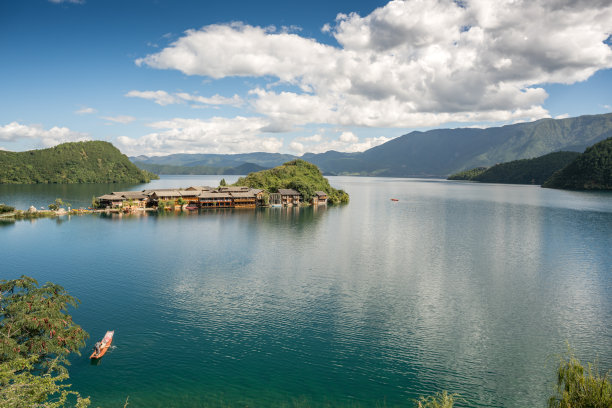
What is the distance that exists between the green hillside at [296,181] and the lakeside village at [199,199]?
3077 millimetres

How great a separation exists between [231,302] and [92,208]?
271ft

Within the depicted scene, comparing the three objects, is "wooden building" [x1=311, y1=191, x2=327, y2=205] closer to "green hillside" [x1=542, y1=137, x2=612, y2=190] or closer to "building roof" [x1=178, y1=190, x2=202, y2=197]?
"building roof" [x1=178, y1=190, x2=202, y2=197]

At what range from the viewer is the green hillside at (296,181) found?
115325 mm

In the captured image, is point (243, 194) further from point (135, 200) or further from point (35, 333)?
point (35, 333)

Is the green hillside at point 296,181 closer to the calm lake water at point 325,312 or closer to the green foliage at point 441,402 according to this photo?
the calm lake water at point 325,312

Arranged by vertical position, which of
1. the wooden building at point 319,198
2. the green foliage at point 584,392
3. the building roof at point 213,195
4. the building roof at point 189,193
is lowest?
the green foliage at point 584,392

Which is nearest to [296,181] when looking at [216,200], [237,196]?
[237,196]

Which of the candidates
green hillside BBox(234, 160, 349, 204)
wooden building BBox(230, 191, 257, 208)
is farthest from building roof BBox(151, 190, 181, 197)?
green hillside BBox(234, 160, 349, 204)

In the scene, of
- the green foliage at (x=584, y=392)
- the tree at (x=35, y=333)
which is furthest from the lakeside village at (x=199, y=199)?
the green foliage at (x=584, y=392)

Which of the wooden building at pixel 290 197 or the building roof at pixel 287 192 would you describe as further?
the building roof at pixel 287 192

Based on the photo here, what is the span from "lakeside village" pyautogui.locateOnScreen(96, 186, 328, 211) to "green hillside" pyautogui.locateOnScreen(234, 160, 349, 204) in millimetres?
3077

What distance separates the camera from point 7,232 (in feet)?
204

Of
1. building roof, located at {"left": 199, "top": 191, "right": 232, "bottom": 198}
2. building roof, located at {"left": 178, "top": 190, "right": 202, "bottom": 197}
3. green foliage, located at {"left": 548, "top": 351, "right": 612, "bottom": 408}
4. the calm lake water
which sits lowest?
the calm lake water

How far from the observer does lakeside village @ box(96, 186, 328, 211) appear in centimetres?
9625
